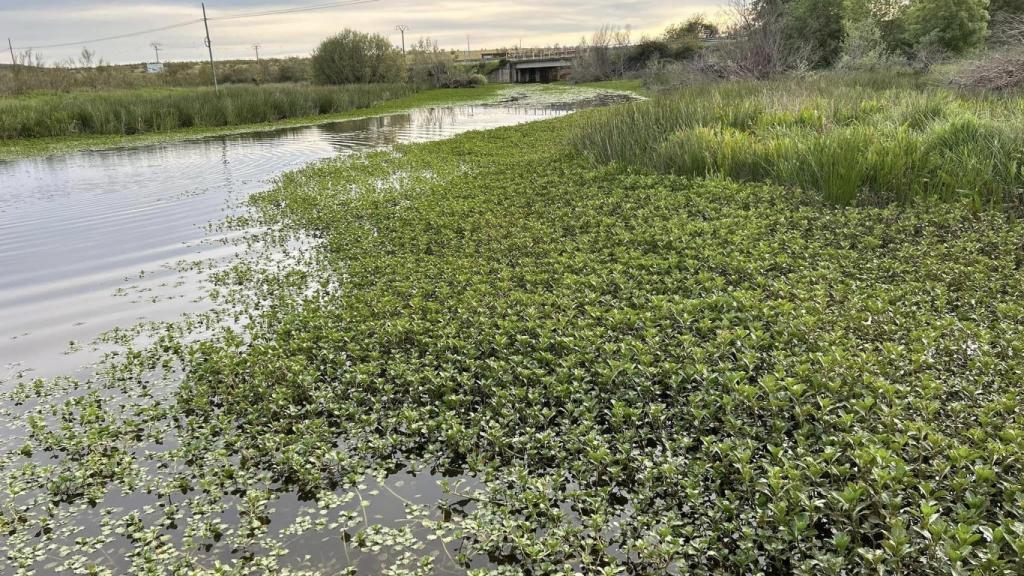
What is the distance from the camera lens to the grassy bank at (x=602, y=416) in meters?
3.22

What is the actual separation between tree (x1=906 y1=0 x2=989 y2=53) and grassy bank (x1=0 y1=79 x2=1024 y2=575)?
3019 centimetres

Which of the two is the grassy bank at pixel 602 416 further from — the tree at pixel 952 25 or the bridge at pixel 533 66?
the bridge at pixel 533 66

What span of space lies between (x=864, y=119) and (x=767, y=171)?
150 inches

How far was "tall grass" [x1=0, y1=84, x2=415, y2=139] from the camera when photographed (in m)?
25.0

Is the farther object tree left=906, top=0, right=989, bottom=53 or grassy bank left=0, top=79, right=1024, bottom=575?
tree left=906, top=0, right=989, bottom=53

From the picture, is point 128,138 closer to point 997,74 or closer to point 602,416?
point 602,416

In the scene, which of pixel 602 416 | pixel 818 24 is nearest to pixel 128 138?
pixel 602 416

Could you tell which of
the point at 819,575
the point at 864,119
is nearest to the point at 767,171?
the point at 864,119

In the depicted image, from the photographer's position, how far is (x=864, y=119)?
1232cm

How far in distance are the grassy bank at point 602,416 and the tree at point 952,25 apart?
3019cm

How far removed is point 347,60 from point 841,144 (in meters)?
51.8

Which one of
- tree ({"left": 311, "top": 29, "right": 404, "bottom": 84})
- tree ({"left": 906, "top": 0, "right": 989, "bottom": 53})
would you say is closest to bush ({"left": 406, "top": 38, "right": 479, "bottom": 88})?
tree ({"left": 311, "top": 29, "right": 404, "bottom": 84})

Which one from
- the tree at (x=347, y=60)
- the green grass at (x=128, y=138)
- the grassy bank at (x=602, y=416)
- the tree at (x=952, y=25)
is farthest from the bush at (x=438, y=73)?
the grassy bank at (x=602, y=416)

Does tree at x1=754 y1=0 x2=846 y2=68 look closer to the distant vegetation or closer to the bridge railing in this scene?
the distant vegetation
